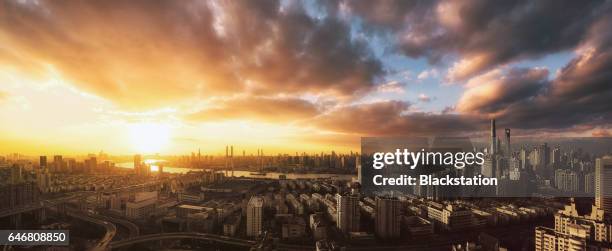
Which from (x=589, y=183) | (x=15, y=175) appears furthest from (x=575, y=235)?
(x=15, y=175)

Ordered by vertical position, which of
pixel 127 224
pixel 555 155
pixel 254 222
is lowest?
pixel 127 224

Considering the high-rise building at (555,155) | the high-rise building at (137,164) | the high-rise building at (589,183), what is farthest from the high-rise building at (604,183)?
Result: the high-rise building at (137,164)

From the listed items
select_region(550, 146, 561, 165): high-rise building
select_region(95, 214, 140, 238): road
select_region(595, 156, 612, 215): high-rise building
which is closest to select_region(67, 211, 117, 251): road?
select_region(95, 214, 140, 238): road

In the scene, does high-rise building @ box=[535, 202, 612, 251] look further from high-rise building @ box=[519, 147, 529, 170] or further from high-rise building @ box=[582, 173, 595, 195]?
high-rise building @ box=[519, 147, 529, 170]

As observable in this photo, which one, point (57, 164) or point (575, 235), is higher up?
point (57, 164)

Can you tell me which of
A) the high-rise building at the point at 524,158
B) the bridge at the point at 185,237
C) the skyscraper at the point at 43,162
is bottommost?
the bridge at the point at 185,237

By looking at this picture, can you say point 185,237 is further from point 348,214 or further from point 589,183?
point 589,183

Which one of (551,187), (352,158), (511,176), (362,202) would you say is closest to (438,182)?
(362,202)

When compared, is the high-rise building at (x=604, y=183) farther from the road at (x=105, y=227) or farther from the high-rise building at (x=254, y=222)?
the road at (x=105, y=227)
